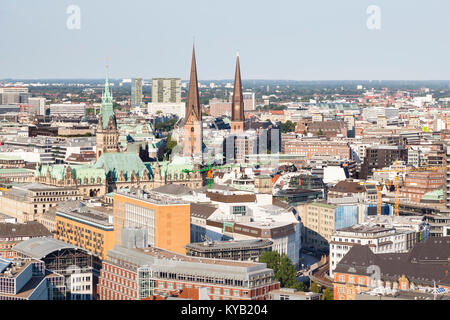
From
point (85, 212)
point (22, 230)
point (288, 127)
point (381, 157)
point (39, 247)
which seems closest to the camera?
point (39, 247)

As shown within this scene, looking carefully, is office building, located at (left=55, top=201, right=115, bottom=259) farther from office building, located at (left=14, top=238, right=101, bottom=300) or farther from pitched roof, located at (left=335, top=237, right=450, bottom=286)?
pitched roof, located at (left=335, top=237, right=450, bottom=286)

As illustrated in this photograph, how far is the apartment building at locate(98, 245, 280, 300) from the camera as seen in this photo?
27.6 meters

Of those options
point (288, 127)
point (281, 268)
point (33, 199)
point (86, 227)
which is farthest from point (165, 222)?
point (288, 127)

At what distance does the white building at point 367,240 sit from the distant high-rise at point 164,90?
435 feet

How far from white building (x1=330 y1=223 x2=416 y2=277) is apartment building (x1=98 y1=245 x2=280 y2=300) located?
9191 millimetres

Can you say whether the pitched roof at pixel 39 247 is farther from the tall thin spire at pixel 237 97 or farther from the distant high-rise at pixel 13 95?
the distant high-rise at pixel 13 95

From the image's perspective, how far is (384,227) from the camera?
1587 inches

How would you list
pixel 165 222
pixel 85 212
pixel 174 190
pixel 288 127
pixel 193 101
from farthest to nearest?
pixel 288 127
pixel 193 101
pixel 174 190
pixel 85 212
pixel 165 222

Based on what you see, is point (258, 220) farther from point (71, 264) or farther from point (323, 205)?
point (71, 264)

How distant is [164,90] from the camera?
17200 cm

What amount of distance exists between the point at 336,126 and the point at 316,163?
39687 mm

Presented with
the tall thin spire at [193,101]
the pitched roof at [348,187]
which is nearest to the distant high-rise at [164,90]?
the tall thin spire at [193,101]

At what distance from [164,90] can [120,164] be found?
113917 millimetres
